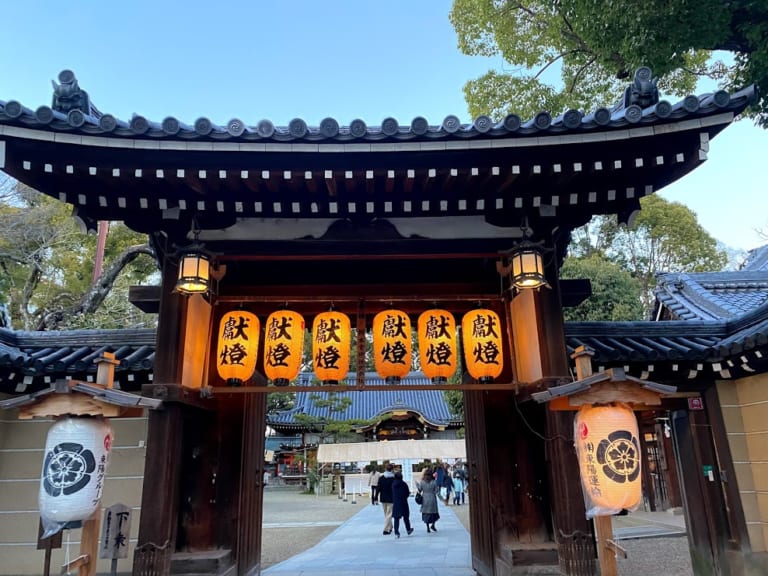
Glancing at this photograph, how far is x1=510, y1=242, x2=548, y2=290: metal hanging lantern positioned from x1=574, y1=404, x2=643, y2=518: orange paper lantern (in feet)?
4.69

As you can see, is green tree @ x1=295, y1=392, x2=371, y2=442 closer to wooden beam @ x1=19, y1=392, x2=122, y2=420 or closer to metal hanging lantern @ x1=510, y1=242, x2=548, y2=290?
metal hanging lantern @ x1=510, y1=242, x2=548, y2=290

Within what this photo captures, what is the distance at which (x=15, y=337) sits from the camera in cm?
647

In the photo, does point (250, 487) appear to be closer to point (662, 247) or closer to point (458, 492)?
point (458, 492)

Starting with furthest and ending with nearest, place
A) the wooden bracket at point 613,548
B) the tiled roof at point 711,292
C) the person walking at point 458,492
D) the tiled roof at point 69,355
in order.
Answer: the person walking at point 458,492, the tiled roof at point 711,292, the tiled roof at point 69,355, the wooden bracket at point 613,548

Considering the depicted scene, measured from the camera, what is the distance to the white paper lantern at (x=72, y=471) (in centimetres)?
369

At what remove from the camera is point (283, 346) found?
5246 mm

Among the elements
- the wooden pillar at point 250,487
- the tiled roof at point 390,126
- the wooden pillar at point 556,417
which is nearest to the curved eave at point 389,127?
the tiled roof at point 390,126

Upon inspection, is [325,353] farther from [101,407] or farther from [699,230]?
[699,230]

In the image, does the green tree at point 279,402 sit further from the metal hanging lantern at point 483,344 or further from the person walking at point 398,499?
the metal hanging lantern at point 483,344

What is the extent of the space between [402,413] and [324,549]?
15.6 metres

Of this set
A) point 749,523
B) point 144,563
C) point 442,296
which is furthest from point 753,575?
point 144,563

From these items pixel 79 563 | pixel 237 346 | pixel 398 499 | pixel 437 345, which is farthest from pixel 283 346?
pixel 398 499

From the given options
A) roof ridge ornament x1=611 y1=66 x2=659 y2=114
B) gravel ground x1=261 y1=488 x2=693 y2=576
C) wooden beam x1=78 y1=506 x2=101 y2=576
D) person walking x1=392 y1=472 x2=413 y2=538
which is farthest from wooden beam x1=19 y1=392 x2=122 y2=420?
person walking x1=392 y1=472 x2=413 y2=538

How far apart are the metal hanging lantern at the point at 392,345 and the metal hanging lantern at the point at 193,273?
1.84 metres
